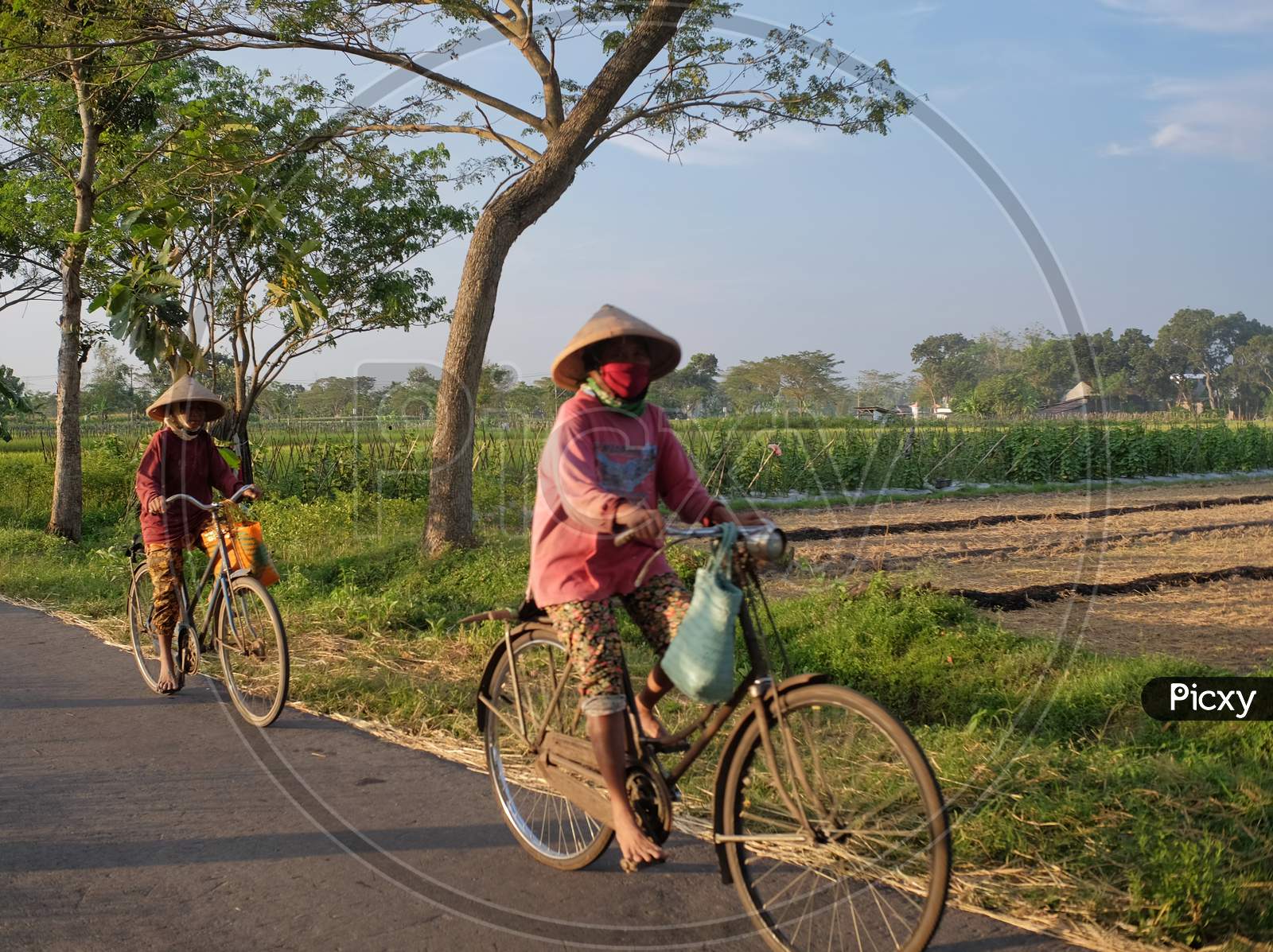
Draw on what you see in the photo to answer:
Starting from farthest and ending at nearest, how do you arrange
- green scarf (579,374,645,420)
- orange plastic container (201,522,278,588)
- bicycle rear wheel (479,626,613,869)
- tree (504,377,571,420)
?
1. tree (504,377,571,420)
2. orange plastic container (201,522,278,588)
3. bicycle rear wheel (479,626,613,869)
4. green scarf (579,374,645,420)

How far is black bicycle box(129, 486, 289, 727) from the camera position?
18.8 ft

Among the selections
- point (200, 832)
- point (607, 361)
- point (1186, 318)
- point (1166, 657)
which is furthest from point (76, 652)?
point (1186, 318)

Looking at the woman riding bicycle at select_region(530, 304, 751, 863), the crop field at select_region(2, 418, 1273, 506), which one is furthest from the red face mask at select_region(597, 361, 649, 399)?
the crop field at select_region(2, 418, 1273, 506)

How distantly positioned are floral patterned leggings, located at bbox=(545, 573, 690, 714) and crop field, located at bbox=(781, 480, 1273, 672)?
14.8 ft

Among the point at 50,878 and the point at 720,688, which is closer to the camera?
the point at 720,688

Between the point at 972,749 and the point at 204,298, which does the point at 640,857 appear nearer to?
the point at 972,749

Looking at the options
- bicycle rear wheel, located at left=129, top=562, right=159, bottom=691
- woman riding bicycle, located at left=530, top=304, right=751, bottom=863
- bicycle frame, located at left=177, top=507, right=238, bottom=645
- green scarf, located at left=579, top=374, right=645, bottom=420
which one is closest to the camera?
woman riding bicycle, located at left=530, top=304, right=751, bottom=863

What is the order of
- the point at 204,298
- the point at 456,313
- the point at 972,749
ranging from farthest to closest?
the point at 204,298, the point at 456,313, the point at 972,749

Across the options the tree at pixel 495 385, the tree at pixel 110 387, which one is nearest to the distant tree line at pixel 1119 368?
the tree at pixel 495 385

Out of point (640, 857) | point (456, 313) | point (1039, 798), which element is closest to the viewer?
point (640, 857)

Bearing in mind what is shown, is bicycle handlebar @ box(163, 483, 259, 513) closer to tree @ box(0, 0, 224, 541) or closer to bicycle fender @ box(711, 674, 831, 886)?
bicycle fender @ box(711, 674, 831, 886)

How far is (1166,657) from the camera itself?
6.24 m

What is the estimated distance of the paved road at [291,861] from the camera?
133 inches

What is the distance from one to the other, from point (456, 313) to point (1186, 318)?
1955 inches
